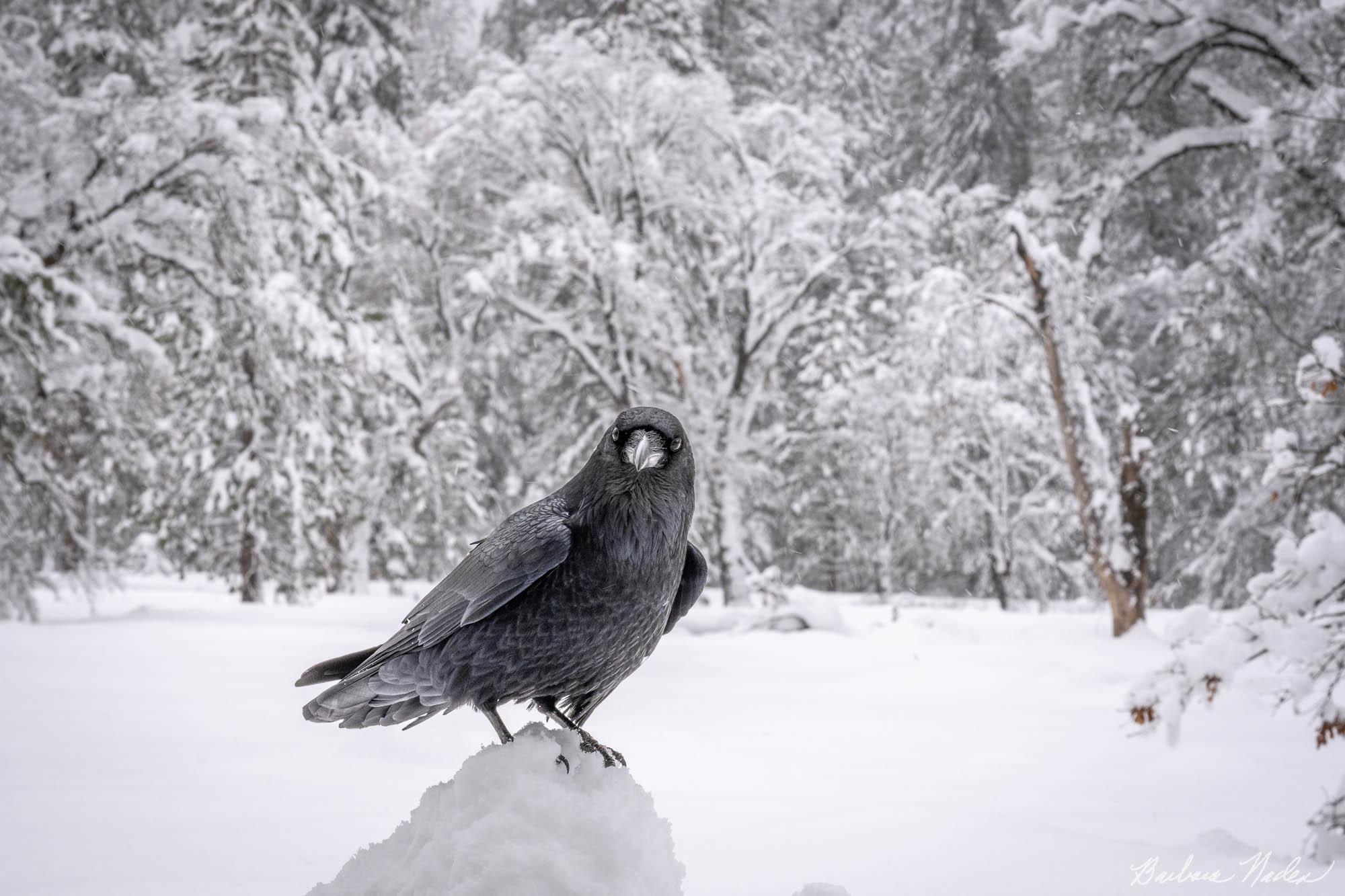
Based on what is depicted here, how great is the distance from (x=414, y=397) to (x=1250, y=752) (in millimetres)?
13397

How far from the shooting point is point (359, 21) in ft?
54.2

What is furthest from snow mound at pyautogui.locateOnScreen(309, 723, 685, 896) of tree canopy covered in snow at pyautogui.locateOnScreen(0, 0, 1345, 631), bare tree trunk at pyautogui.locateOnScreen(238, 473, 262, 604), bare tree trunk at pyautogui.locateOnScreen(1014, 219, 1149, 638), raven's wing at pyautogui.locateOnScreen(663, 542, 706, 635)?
bare tree trunk at pyautogui.locateOnScreen(238, 473, 262, 604)

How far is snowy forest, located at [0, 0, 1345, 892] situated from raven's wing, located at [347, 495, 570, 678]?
268 centimetres

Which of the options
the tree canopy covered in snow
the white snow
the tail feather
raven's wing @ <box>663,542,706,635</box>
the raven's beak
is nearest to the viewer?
the raven's beak

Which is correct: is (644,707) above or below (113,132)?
below

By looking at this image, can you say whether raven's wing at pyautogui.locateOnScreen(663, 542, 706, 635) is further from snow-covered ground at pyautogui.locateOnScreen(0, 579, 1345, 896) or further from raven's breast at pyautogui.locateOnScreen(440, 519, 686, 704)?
snow-covered ground at pyautogui.locateOnScreen(0, 579, 1345, 896)

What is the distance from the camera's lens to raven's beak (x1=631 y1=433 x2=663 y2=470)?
6.22 ft

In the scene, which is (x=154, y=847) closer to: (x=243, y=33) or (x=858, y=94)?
(x=243, y=33)

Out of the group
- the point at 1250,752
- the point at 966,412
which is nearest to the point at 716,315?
the point at 966,412

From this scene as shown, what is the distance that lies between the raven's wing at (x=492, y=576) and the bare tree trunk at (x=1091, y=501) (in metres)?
7.87

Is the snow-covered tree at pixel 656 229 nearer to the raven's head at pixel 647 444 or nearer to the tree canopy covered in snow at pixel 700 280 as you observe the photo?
the tree canopy covered in snow at pixel 700 280

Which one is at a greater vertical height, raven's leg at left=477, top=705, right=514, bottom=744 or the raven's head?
the raven's head

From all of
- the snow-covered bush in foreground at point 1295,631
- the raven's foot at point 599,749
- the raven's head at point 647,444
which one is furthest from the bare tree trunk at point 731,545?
the raven's head at point 647,444

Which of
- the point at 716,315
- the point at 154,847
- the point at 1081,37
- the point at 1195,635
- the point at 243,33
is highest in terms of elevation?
the point at 243,33
